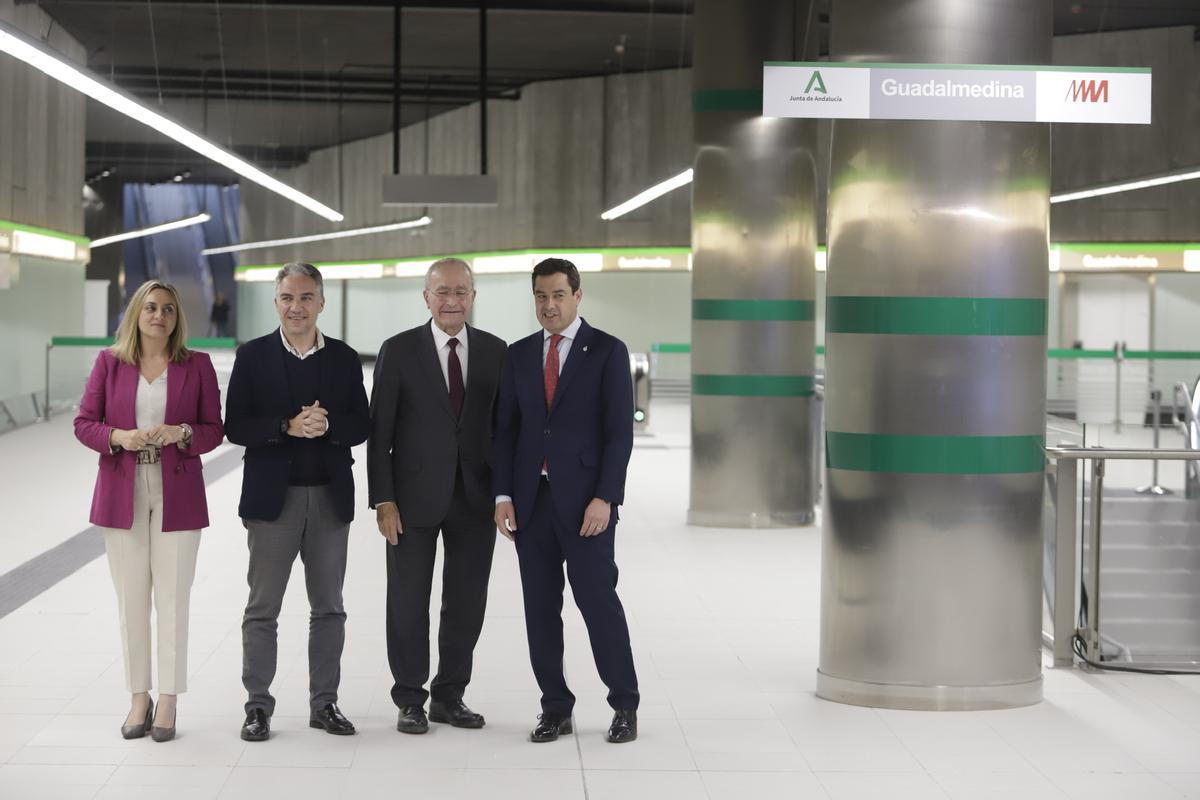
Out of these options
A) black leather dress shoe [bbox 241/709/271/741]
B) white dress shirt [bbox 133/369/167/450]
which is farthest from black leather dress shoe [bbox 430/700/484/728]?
white dress shirt [bbox 133/369/167/450]

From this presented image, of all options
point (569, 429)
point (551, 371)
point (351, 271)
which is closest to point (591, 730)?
point (569, 429)

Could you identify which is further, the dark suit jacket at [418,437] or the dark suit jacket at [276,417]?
the dark suit jacket at [418,437]

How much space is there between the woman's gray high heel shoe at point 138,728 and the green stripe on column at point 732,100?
22.8 feet

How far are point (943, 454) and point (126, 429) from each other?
283 centimetres

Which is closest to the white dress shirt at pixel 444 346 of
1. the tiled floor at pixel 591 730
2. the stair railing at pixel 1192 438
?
the tiled floor at pixel 591 730

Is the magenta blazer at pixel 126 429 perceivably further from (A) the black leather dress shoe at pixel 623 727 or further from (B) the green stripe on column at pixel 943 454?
(B) the green stripe on column at pixel 943 454

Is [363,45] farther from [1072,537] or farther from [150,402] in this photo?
[150,402]

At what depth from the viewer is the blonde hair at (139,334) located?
4.65 m

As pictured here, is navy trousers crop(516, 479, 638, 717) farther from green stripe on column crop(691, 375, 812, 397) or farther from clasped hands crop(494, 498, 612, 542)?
green stripe on column crop(691, 375, 812, 397)

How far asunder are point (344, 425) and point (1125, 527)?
470 cm

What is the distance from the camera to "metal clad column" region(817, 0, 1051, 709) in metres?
5.36

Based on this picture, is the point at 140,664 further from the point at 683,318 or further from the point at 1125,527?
the point at 683,318

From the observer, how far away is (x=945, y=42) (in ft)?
17.5

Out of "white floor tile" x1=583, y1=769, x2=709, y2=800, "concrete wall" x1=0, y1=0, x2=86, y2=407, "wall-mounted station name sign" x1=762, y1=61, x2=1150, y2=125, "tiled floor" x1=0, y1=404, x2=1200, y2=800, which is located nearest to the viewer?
"white floor tile" x1=583, y1=769, x2=709, y2=800
